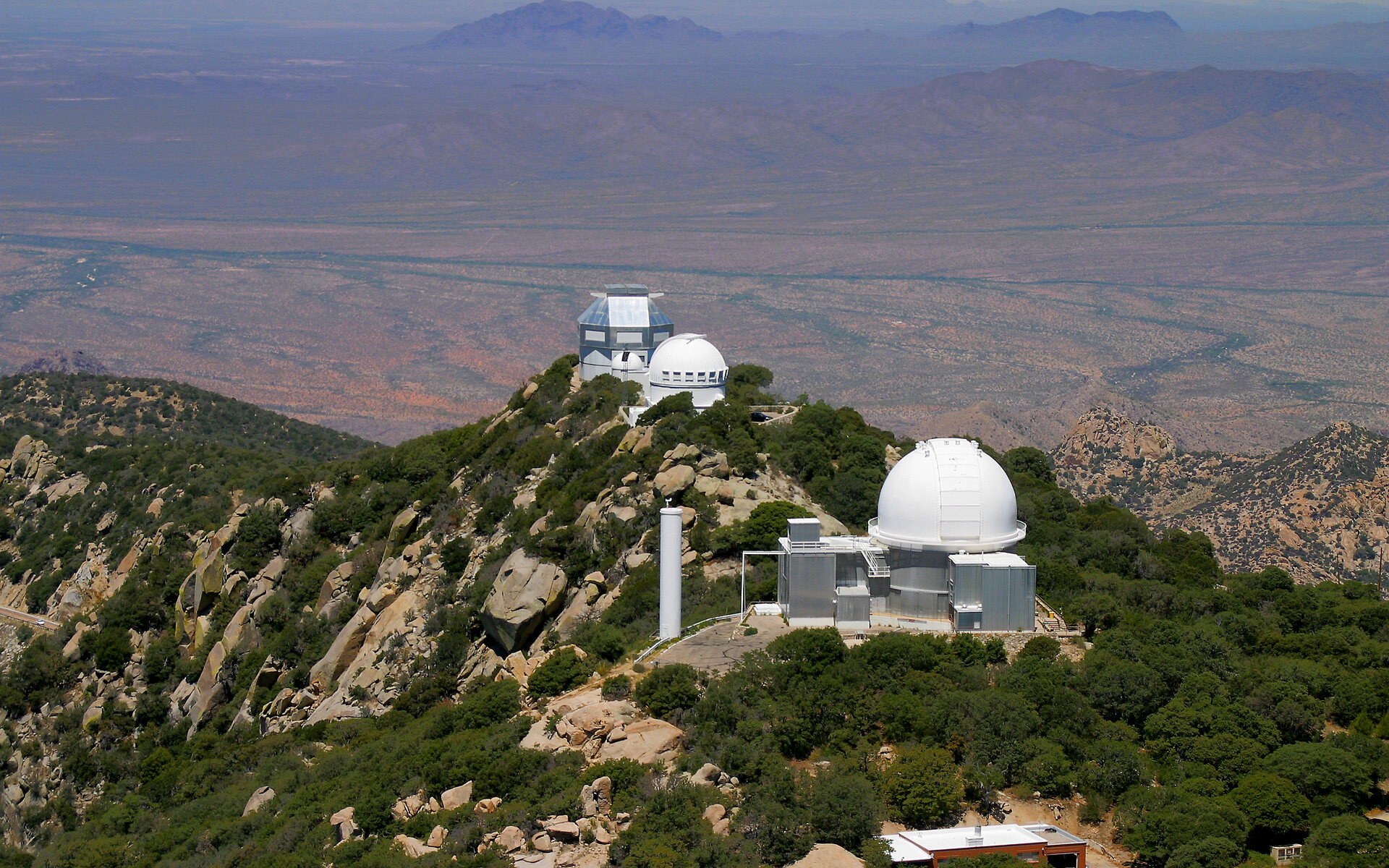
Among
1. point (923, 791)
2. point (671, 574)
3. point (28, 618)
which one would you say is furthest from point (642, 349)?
point (923, 791)

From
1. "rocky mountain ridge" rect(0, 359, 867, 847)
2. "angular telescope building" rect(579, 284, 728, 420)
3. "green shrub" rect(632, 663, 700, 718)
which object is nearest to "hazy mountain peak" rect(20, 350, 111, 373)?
"rocky mountain ridge" rect(0, 359, 867, 847)

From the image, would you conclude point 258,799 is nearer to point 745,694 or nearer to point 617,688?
point 617,688

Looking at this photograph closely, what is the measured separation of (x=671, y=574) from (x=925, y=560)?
5.19 m

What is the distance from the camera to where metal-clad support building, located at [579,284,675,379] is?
49000mm

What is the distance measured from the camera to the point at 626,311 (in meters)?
49.4

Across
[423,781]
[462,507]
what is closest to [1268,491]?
[462,507]

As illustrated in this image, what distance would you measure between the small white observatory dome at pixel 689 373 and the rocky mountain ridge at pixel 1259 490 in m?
29.6

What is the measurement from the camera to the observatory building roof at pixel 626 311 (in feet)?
161

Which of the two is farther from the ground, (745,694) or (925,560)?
(925,560)

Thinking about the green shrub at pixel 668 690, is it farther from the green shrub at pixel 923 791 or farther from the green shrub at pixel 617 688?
the green shrub at pixel 923 791

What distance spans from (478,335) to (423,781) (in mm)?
161728

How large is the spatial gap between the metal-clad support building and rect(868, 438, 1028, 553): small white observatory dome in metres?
19.1

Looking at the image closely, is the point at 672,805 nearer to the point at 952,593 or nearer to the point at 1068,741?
the point at 1068,741

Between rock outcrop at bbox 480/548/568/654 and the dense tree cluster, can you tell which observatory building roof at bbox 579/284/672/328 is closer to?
the dense tree cluster
